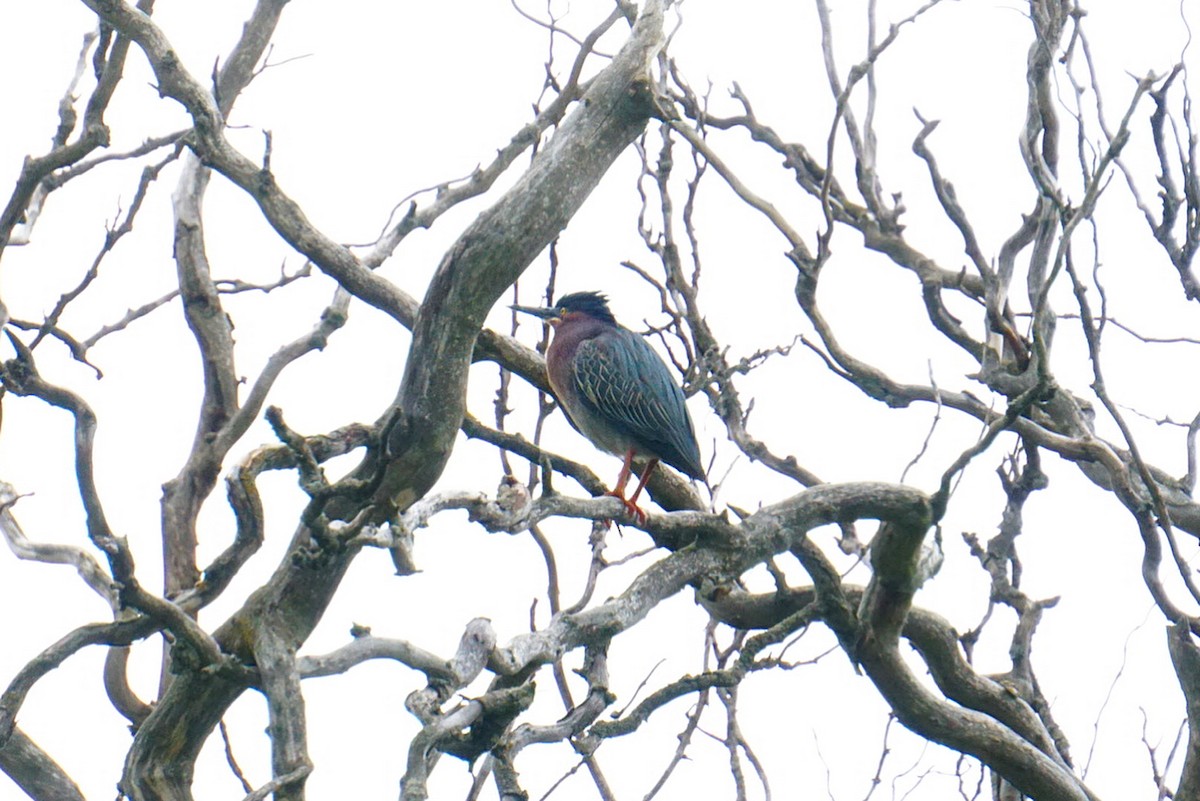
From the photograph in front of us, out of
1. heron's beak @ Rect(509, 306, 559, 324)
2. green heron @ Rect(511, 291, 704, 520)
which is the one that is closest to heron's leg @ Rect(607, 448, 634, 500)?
green heron @ Rect(511, 291, 704, 520)

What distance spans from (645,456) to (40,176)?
90.2 inches

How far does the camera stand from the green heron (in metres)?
4.73

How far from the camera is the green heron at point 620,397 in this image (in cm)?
473

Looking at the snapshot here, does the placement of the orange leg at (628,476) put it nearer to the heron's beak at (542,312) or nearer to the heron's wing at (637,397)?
the heron's wing at (637,397)

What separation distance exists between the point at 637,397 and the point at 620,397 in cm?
7

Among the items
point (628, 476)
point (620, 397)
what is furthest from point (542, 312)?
point (628, 476)

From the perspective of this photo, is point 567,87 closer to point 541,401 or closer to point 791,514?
point 541,401

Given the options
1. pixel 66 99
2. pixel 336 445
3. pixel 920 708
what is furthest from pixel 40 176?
pixel 920 708

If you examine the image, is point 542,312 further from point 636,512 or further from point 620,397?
point 636,512

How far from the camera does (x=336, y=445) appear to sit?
329cm

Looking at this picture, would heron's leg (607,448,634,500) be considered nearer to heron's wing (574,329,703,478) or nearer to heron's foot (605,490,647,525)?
heron's wing (574,329,703,478)

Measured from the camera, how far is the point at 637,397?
15.9 feet

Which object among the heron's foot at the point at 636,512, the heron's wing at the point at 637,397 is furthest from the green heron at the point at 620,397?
the heron's foot at the point at 636,512

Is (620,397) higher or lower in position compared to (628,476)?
higher
